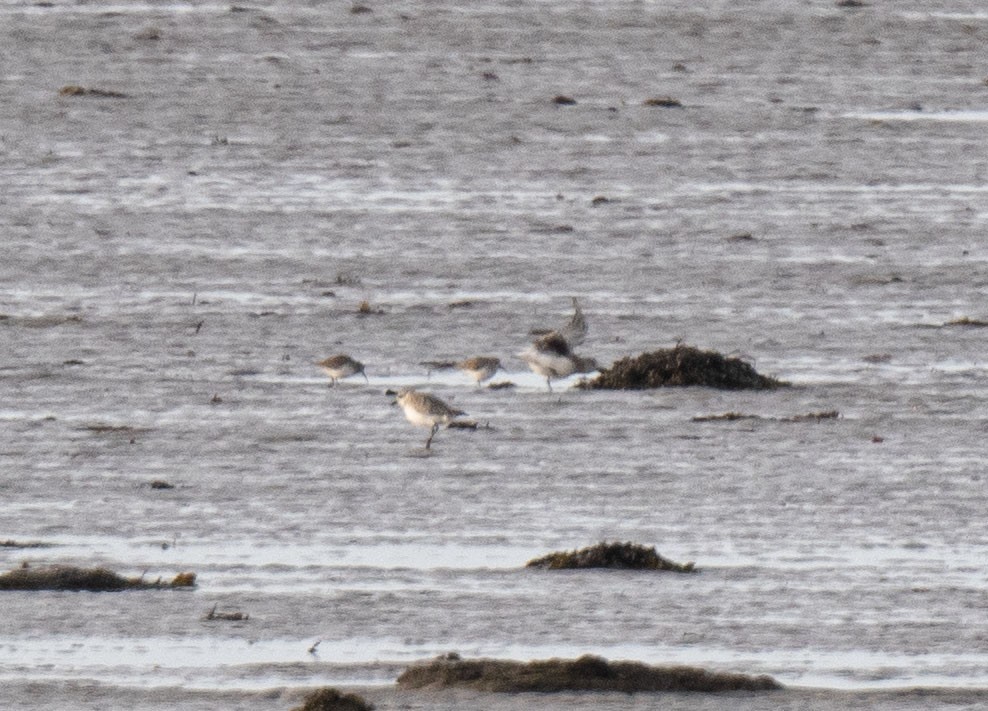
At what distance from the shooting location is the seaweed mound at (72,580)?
839 centimetres

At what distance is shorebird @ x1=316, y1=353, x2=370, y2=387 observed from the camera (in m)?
11.9

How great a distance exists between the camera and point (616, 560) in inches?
343

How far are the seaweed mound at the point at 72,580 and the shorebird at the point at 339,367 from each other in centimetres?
347

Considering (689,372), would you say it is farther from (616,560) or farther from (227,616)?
(227,616)

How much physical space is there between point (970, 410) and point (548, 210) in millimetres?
4340

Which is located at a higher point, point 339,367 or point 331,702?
point 331,702

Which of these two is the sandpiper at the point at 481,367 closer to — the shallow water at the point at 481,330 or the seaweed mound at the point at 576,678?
the shallow water at the point at 481,330

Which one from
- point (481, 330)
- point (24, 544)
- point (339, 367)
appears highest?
point (24, 544)

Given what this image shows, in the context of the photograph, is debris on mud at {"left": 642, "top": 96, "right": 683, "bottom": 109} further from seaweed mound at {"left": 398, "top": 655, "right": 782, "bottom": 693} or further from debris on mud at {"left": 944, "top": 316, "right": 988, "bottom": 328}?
seaweed mound at {"left": 398, "top": 655, "right": 782, "bottom": 693}

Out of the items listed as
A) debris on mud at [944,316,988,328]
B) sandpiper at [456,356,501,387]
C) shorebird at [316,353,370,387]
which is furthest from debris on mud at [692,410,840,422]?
debris on mud at [944,316,988,328]

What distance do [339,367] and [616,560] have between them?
3440mm

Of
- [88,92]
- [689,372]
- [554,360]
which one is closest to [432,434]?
[554,360]

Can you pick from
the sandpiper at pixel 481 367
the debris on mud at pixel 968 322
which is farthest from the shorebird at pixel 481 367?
the debris on mud at pixel 968 322

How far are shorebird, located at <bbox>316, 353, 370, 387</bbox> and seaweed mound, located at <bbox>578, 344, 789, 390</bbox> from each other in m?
1.15
